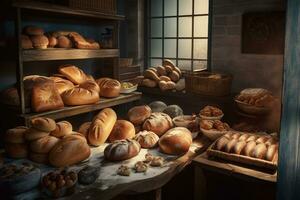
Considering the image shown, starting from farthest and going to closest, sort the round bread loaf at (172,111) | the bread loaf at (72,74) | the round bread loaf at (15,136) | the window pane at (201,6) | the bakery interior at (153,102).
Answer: the window pane at (201,6), the bread loaf at (72,74), the round bread loaf at (172,111), the round bread loaf at (15,136), the bakery interior at (153,102)

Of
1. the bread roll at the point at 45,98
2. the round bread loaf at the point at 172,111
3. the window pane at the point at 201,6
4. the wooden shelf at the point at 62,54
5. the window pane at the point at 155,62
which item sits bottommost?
the round bread loaf at the point at 172,111

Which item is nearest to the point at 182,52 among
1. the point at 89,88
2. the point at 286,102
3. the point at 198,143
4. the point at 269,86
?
the point at 269,86

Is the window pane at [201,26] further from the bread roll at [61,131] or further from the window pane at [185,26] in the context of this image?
the bread roll at [61,131]

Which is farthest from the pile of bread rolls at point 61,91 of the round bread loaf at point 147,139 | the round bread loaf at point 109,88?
the round bread loaf at point 147,139

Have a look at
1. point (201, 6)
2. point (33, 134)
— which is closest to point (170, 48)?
point (201, 6)

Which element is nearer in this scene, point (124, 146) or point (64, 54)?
point (124, 146)

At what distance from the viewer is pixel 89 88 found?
3338mm

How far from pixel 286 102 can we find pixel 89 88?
212 centimetres

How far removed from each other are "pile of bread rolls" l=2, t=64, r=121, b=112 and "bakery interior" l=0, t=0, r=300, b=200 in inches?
0.5

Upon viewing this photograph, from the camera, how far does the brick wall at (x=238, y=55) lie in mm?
3695

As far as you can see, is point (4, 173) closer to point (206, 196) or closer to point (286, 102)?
point (206, 196)

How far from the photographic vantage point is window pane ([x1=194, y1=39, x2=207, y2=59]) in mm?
4516

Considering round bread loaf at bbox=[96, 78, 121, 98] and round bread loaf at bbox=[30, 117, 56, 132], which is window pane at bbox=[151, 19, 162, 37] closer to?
round bread loaf at bbox=[96, 78, 121, 98]

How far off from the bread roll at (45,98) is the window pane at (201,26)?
7.77ft
